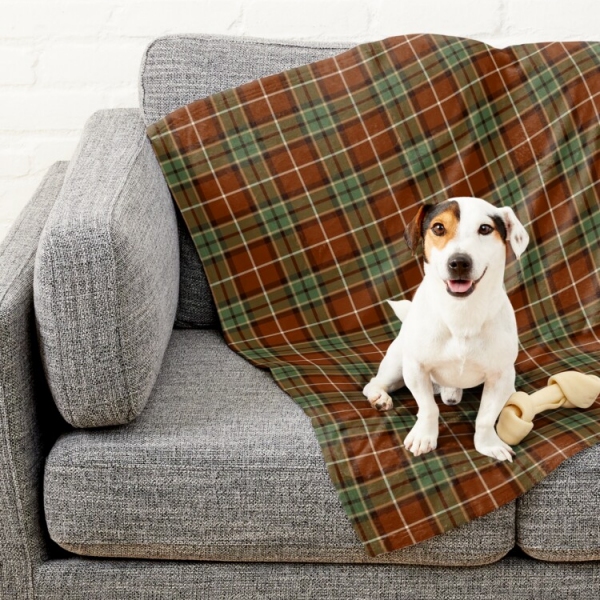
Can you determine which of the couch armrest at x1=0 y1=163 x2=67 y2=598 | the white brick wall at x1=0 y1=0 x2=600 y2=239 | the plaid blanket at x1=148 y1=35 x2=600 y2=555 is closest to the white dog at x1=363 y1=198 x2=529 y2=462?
the plaid blanket at x1=148 y1=35 x2=600 y2=555

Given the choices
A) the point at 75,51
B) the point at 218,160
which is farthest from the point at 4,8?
the point at 218,160

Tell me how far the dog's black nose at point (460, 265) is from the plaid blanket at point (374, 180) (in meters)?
0.48

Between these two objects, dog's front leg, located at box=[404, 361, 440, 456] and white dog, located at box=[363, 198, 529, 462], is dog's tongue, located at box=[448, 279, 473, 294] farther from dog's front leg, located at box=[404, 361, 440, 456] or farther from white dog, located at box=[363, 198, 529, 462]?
dog's front leg, located at box=[404, 361, 440, 456]

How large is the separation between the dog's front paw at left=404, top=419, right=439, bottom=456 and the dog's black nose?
27cm

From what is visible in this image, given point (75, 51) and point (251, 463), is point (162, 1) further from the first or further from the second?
point (251, 463)

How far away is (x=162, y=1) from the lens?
2129 mm

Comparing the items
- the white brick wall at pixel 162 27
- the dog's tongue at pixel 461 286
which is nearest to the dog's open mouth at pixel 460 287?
the dog's tongue at pixel 461 286

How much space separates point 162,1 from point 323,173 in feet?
2.07

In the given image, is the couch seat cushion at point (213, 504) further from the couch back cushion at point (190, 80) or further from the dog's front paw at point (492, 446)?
the couch back cushion at point (190, 80)

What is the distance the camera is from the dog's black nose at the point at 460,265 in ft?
4.35

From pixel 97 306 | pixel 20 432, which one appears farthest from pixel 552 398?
pixel 20 432

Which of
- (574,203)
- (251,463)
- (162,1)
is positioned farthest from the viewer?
(162,1)

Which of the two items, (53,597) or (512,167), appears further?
(512,167)

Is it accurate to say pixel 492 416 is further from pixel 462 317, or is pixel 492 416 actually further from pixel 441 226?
pixel 441 226
